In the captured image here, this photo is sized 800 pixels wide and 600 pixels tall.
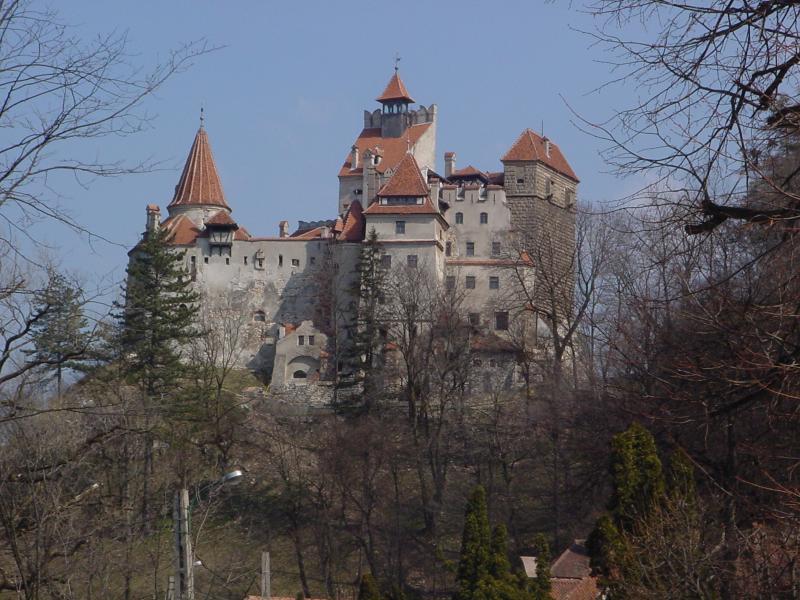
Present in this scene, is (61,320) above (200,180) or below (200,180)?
below

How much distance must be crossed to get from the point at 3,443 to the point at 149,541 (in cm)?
1404

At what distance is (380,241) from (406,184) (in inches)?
152

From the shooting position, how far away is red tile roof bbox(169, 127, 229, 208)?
68.0 metres

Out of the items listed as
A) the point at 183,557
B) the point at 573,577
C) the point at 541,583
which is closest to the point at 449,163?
the point at 573,577

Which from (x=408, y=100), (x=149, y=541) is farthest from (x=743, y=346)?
(x=408, y=100)

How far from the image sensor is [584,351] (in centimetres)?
4894

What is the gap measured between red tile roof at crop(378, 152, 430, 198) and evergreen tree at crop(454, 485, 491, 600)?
4004cm

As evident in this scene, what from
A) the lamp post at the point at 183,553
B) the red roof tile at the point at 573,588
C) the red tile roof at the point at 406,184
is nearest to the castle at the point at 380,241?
the red tile roof at the point at 406,184

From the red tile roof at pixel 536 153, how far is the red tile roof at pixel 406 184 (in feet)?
17.2

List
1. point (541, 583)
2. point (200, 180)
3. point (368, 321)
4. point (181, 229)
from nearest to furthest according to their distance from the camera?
point (541, 583)
point (368, 321)
point (181, 229)
point (200, 180)

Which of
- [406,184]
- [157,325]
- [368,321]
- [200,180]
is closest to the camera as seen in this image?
[157,325]

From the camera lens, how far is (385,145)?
70.2 meters

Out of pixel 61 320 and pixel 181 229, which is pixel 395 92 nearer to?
pixel 181 229

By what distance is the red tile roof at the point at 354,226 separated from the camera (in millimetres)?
62031
